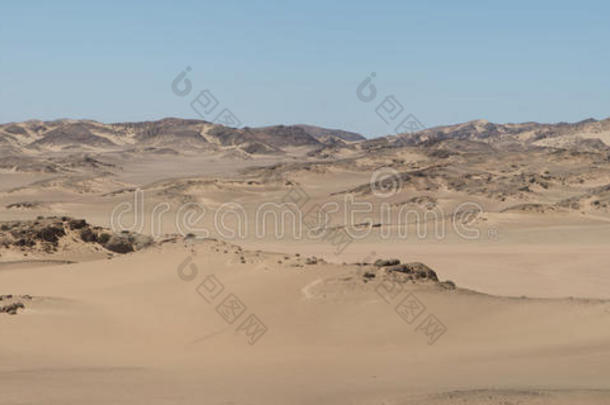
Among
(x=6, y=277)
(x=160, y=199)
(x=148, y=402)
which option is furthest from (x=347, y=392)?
(x=160, y=199)

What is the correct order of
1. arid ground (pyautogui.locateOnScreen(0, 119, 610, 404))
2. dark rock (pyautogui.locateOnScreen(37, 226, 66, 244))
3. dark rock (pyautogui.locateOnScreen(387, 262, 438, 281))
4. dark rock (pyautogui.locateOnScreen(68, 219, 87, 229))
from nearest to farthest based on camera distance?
arid ground (pyautogui.locateOnScreen(0, 119, 610, 404)), dark rock (pyautogui.locateOnScreen(387, 262, 438, 281)), dark rock (pyautogui.locateOnScreen(37, 226, 66, 244)), dark rock (pyautogui.locateOnScreen(68, 219, 87, 229))

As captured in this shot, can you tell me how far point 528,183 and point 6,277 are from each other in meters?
42.4

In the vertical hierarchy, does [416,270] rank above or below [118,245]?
below

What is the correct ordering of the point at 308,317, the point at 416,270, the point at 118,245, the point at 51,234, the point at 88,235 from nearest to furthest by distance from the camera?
the point at 308,317, the point at 416,270, the point at 51,234, the point at 88,235, the point at 118,245

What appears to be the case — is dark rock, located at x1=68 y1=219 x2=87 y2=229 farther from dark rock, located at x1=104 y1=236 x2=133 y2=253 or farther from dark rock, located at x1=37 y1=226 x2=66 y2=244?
dark rock, located at x1=104 y1=236 x2=133 y2=253

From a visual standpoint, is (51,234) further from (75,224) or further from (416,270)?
(416,270)

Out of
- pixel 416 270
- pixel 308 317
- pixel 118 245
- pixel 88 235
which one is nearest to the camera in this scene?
pixel 308 317

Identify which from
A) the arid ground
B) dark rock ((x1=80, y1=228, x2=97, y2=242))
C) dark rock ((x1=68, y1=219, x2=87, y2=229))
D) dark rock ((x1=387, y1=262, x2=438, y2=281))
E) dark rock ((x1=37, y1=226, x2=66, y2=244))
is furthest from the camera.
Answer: dark rock ((x1=68, y1=219, x2=87, y2=229))

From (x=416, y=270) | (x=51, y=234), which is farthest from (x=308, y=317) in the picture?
(x=51, y=234)

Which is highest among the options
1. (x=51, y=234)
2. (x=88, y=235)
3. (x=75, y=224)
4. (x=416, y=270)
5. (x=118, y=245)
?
(x=75, y=224)

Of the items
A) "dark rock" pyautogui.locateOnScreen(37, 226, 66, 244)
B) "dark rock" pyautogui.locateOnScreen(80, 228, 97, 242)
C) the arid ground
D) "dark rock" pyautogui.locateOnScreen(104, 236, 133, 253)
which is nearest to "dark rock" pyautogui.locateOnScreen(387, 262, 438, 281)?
the arid ground

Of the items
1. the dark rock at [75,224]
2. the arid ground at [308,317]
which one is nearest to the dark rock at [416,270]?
the arid ground at [308,317]

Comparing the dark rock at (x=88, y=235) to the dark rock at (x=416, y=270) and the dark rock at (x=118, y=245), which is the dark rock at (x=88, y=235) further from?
the dark rock at (x=416, y=270)

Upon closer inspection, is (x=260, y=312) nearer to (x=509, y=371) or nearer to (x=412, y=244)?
(x=509, y=371)
